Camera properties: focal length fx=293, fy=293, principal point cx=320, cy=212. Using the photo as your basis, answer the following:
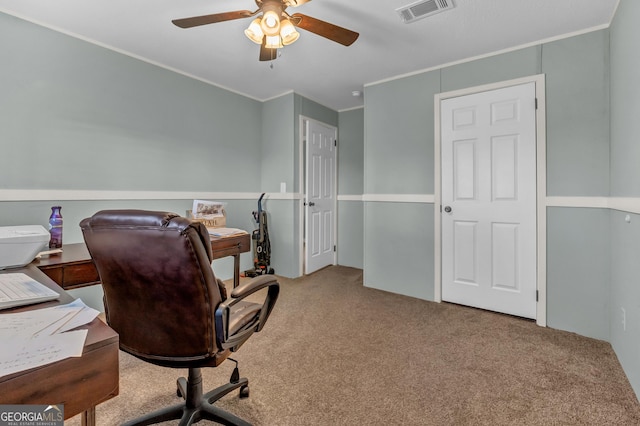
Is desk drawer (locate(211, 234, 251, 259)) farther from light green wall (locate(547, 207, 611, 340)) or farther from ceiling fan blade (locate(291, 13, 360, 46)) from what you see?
light green wall (locate(547, 207, 611, 340))

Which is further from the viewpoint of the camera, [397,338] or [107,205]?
[107,205]

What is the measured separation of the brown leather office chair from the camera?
1.03 metres

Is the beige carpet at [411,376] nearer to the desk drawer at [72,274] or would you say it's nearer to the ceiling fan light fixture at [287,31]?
the desk drawer at [72,274]

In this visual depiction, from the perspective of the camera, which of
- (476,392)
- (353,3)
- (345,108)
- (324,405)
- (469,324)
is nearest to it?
(324,405)

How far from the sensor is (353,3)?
198 cm

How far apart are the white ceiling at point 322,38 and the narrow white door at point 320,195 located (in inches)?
38.6

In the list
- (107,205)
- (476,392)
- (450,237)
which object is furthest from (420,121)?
(107,205)

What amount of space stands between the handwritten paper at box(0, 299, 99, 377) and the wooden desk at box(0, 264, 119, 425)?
15 millimetres

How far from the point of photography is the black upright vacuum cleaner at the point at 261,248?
145 inches

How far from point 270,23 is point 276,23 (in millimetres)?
34

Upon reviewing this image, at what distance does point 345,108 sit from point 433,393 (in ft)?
12.2

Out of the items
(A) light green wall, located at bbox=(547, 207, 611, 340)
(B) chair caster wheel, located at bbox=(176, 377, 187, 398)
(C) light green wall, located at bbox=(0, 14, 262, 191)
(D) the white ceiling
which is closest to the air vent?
(D) the white ceiling

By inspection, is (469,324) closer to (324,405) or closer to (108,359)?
(324,405)

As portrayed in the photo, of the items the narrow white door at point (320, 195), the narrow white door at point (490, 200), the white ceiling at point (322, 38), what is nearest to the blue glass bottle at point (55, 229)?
the white ceiling at point (322, 38)
